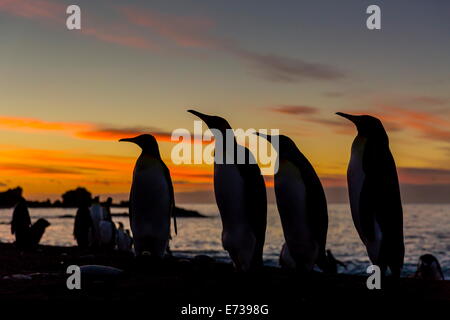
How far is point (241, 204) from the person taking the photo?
878 cm

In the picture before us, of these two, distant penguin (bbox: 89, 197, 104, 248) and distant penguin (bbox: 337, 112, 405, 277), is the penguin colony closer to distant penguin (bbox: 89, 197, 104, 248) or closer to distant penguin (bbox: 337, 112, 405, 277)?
distant penguin (bbox: 337, 112, 405, 277)

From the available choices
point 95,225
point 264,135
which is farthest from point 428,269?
point 95,225

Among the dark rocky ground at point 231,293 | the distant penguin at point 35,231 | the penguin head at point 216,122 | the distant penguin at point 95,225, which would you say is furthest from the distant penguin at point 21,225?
the penguin head at point 216,122

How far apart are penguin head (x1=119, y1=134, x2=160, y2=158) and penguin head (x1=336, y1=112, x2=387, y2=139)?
3.32 meters

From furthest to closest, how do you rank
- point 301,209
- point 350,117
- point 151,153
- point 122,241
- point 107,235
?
1. point 122,241
2. point 107,235
3. point 151,153
4. point 350,117
5. point 301,209

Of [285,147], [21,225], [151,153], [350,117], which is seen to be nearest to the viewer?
[285,147]

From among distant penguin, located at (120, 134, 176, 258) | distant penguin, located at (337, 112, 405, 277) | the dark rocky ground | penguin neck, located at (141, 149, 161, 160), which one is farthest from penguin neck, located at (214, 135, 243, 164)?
penguin neck, located at (141, 149, 161, 160)

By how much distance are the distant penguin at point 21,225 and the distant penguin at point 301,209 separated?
50.6ft

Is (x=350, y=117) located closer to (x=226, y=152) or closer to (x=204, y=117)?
(x=226, y=152)

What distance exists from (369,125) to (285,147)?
1191mm

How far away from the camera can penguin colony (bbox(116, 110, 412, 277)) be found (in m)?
8.76

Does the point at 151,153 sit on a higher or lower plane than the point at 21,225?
higher
